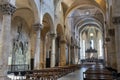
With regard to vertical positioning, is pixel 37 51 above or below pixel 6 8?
below

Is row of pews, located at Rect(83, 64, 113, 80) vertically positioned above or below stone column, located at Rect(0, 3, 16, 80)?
below

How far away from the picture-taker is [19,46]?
20578mm

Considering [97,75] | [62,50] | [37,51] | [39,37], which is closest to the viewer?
[97,75]

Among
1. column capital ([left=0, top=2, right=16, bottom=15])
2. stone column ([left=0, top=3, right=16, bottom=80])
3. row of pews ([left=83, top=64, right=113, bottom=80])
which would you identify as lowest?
row of pews ([left=83, top=64, right=113, bottom=80])

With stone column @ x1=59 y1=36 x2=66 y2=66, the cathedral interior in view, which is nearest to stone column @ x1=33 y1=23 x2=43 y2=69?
the cathedral interior

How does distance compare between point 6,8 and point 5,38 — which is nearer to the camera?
point 5,38

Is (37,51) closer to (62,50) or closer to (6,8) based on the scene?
(6,8)

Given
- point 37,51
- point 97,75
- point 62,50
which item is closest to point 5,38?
point 97,75

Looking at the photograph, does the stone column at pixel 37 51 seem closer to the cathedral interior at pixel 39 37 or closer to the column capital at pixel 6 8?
the cathedral interior at pixel 39 37

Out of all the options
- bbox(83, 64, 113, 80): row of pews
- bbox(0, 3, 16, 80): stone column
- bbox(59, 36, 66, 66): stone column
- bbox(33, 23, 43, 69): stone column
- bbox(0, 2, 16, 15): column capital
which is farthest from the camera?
bbox(59, 36, 66, 66): stone column

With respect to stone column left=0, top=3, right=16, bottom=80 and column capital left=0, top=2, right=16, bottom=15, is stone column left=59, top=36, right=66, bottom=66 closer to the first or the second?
stone column left=0, top=3, right=16, bottom=80

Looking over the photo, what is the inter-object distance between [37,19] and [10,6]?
6168 millimetres

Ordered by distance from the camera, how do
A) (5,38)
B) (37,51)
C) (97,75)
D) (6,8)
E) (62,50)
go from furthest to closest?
(62,50) → (37,51) → (6,8) → (5,38) → (97,75)

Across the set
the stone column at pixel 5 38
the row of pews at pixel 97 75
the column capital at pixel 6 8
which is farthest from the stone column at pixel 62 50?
the row of pews at pixel 97 75
